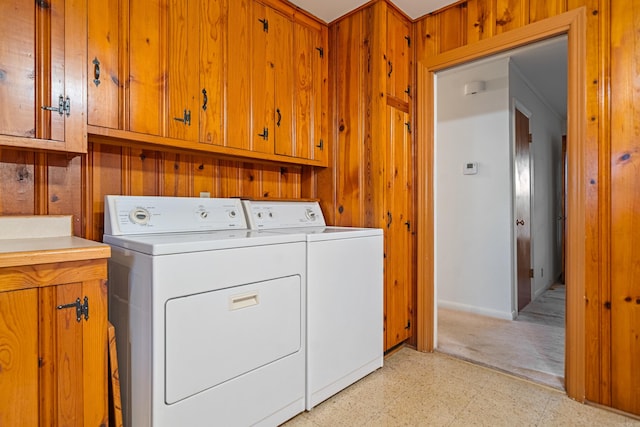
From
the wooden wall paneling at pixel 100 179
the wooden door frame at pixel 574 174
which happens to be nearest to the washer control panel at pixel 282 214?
the wooden wall paneling at pixel 100 179

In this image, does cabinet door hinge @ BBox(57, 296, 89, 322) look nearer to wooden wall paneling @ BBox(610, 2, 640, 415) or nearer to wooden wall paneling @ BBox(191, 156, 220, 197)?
wooden wall paneling @ BBox(191, 156, 220, 197)

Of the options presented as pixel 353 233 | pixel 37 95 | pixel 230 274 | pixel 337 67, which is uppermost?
pixel 337 67

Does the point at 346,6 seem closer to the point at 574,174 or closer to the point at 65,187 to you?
the point at 574,174

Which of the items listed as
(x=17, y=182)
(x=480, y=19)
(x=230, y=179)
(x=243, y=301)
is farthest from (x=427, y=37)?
(x=17, y=182)

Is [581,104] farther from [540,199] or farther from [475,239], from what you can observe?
[540,199]

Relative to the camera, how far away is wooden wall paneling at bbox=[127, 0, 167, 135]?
155cm

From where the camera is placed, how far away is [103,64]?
1.46m

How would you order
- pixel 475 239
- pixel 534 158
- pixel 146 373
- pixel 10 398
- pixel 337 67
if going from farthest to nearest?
1. pixel 534 158
2. pixel 475 239
3. pixel 337 67
4. pixel 146 373
5. pixel 10 398

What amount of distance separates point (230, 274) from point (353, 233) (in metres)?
0.80

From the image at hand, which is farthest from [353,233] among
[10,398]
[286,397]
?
[10,398]

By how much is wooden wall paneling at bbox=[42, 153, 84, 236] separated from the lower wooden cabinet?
2.00 feet

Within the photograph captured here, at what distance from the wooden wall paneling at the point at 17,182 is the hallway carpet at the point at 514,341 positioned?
2.58 m

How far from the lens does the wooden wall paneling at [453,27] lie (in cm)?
223

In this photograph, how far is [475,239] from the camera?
3408 millimetres
